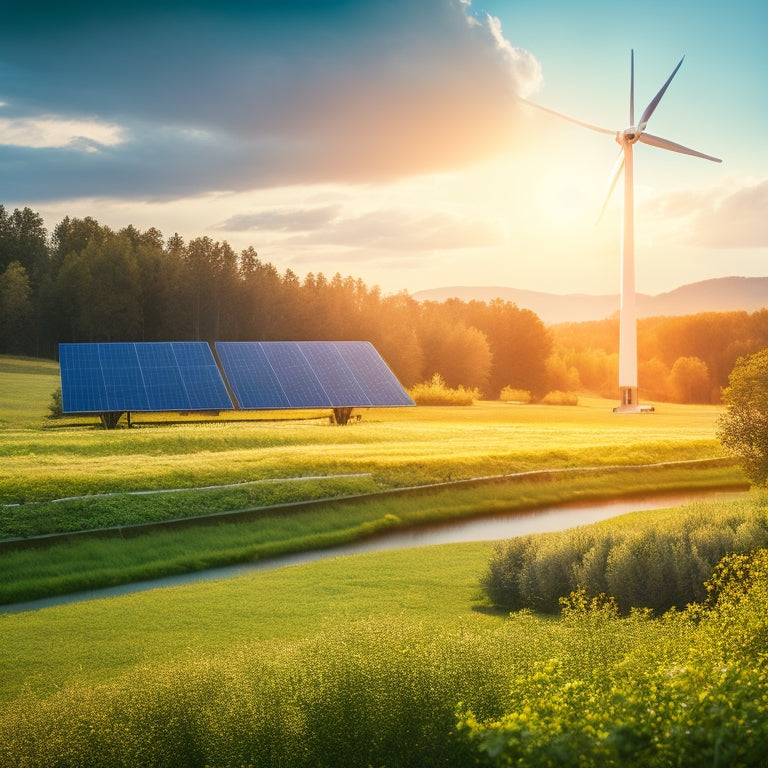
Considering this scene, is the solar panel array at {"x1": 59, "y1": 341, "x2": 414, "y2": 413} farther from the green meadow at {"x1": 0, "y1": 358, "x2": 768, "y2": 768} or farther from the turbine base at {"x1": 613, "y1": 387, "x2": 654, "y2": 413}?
the turbine base at {"x1": 613, "y1": 387, "x2": 654, "y2": 413}

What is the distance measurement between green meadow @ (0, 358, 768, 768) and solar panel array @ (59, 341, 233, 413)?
73.8 inches

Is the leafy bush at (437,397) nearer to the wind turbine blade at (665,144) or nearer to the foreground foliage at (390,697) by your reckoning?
the wind turbine blade at (665,144)

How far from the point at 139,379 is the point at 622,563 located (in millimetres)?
19935

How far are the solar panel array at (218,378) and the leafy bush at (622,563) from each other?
16333 mm

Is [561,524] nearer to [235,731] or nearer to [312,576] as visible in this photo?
[312,576]

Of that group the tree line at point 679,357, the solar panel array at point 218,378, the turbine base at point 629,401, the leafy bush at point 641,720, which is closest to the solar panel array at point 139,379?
the solar panel array at point 218,378

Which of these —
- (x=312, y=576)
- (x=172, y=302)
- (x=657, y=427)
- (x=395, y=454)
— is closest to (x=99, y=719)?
(x=312, y=576)

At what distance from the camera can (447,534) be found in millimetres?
17391

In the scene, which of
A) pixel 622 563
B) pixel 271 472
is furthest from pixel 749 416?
pixel 271 472

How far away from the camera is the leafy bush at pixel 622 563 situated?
428 inches

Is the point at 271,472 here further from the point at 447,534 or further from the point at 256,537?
the point at 447,534

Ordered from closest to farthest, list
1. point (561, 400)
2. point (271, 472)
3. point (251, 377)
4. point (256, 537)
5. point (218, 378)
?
point (256, 537)
point (271, 472)
point (218, 378)
point (251, 377)
point (561, 400)

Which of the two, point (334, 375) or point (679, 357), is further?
point (679, 357)

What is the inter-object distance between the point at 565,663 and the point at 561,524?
12.7 meters
